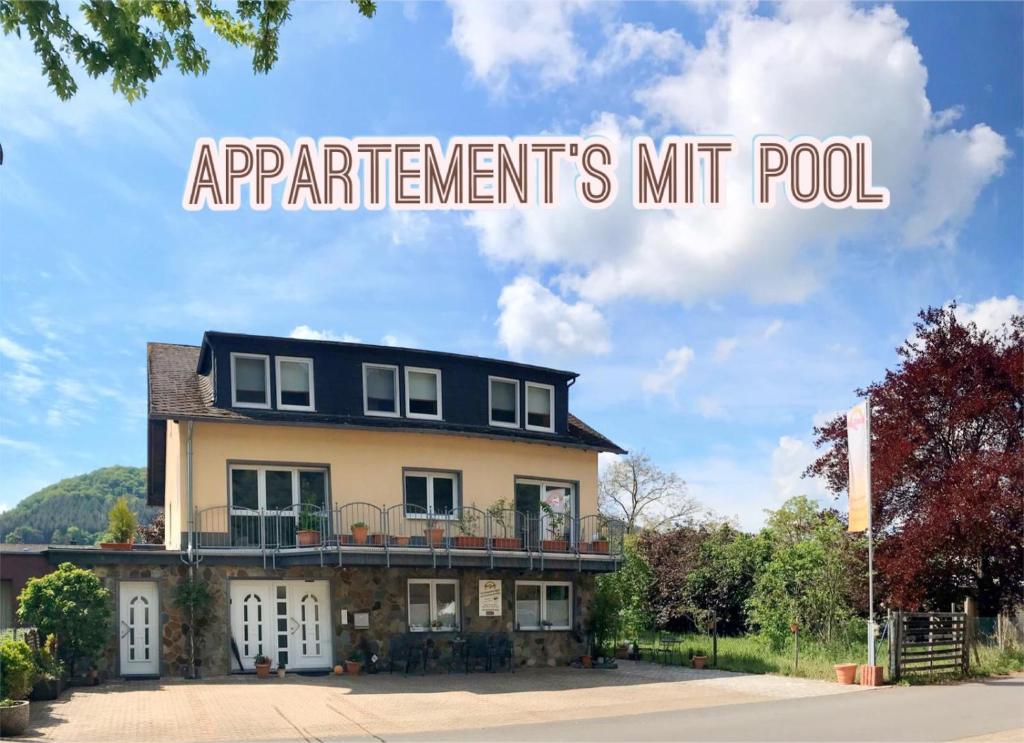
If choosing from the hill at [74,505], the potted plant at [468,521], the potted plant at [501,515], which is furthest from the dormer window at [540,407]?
the hill at [74,505]

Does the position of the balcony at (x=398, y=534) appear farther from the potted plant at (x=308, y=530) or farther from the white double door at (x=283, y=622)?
the white double door at (x=283, y=622)

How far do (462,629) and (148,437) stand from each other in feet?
32.6

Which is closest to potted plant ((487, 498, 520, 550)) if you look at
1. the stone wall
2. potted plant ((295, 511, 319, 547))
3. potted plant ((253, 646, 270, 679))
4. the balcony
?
the balcony

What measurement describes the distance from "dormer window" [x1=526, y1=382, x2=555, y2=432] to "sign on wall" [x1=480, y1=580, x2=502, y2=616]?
4.12m

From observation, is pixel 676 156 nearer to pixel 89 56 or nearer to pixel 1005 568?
pixel 89 56

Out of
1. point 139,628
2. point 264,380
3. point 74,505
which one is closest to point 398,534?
point 264,380

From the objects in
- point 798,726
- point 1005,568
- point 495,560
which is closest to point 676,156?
point 798,726

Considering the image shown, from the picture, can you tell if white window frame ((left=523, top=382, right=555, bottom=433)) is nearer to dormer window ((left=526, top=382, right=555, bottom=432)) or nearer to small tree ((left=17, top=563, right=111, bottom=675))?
dormer window ((left=526, top=382, right=555, bottom=432))

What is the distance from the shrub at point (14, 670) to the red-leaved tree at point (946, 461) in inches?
688

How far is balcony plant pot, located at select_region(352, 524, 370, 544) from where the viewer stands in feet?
68.1

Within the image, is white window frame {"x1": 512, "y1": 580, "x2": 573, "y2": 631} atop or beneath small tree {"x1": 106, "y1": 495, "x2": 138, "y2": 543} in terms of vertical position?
beneath

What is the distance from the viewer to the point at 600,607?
2478cm

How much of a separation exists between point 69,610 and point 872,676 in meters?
14.6

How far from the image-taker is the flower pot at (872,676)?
764 inches
